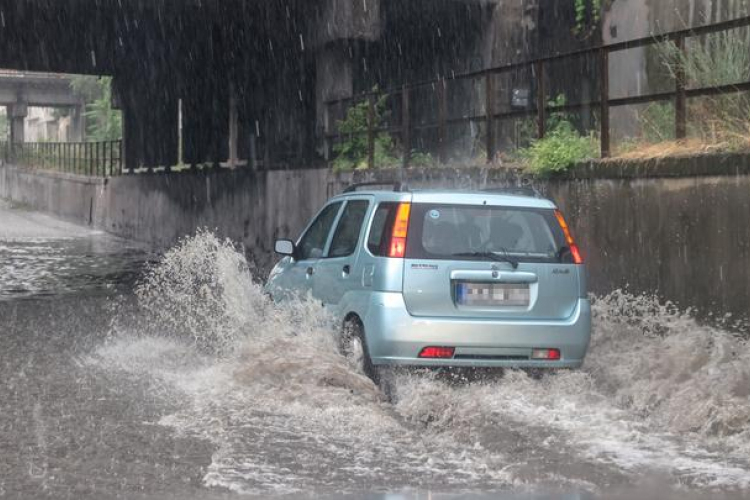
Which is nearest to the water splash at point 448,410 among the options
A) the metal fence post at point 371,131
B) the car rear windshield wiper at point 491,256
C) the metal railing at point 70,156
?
the car rear windshield wiper at point 491,256

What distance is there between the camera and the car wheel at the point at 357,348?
8.24 meters

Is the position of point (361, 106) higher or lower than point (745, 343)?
higher

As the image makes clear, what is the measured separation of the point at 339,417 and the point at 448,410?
749 millimetres

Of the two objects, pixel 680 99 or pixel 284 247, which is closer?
A: pixel 284 247

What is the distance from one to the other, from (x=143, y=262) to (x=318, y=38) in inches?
281

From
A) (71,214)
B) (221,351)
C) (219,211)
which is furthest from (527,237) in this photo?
(71,214)

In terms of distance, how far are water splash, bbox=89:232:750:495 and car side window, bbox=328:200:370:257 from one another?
55 cm

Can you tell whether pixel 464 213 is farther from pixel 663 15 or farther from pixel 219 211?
pixel 219 211

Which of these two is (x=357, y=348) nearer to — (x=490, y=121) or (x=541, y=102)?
(x=541, y=102)

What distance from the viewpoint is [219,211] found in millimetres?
24375

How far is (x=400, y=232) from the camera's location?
8227 mm

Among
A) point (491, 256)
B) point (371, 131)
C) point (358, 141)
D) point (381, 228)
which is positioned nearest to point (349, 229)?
point (381, 228)

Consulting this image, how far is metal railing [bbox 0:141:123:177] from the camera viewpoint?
1567 inches

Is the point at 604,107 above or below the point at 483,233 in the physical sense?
above
